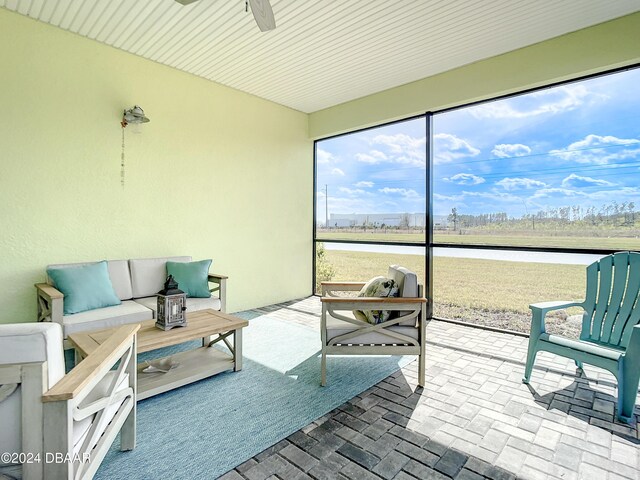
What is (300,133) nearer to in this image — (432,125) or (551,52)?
(432,125)

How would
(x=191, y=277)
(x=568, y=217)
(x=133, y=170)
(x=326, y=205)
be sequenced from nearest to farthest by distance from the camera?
(x=568, y=217), (x=191, y=277), (x=133, y=170), (x=326, y=205)

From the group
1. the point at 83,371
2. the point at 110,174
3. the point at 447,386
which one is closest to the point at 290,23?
the point at 110,174

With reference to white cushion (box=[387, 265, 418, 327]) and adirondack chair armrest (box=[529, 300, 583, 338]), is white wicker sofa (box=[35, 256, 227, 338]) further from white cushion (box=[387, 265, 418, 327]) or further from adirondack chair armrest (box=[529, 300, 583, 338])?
adirondack chair armrest (box=[529, 300, 583, 338])

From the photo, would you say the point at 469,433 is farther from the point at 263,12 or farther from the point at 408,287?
the point at 263,12

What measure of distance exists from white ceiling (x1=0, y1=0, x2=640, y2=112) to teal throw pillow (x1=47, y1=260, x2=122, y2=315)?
2370 millimetres

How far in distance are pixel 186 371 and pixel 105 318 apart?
0.88 m

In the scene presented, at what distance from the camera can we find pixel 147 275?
149 inches

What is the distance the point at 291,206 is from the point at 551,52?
388 cm

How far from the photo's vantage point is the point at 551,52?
3.48 metres

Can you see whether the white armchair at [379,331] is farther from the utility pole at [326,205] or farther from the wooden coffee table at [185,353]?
the utility pole at [326,205]

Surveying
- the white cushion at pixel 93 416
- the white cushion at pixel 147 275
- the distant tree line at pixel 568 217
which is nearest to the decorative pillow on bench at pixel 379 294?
the white cushion at pixel 93 416

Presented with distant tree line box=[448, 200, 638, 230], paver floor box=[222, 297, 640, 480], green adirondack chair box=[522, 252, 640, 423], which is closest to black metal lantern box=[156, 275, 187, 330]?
paver floor box=[222, 297, 640, 480]

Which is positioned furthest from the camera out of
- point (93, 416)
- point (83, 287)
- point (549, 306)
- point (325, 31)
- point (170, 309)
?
point (325, 31)

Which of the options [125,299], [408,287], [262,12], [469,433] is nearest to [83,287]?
[125,299]
